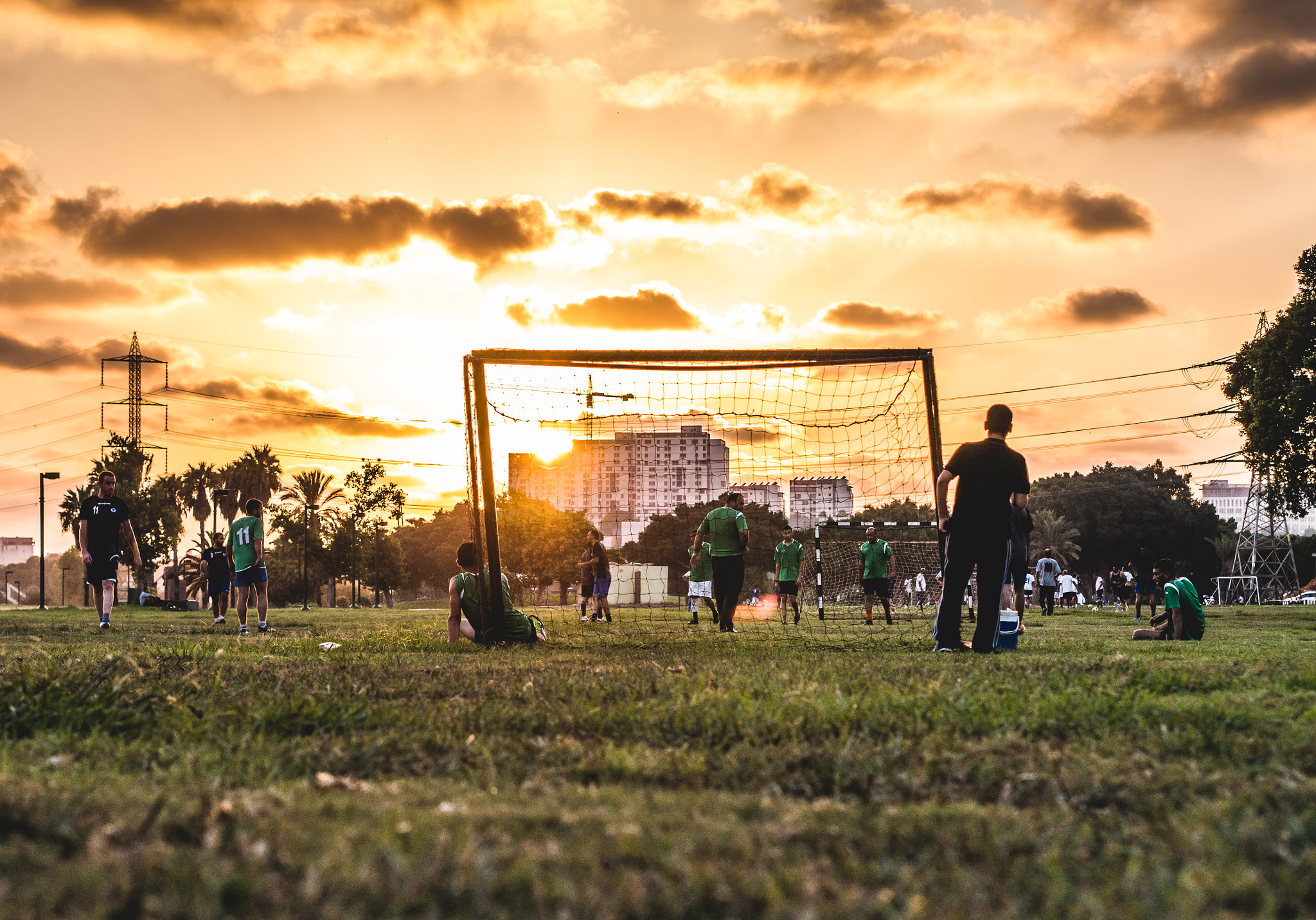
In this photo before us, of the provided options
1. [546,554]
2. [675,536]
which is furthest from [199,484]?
[675,536]

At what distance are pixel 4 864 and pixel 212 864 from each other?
518 mm

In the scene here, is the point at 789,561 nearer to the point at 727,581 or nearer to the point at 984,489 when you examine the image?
the point at 727,581

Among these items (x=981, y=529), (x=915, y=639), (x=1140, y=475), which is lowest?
(x=915, y=639)

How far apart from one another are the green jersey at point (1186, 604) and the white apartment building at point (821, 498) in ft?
17.4

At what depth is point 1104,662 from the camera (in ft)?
23.8

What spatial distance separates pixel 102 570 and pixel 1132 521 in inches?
3211

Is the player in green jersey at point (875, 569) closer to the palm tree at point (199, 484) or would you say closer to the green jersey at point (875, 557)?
the green jersey at point (875, 557)

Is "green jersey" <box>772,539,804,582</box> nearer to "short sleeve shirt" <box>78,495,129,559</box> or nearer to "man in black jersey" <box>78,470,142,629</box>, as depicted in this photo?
"man in black jersey" <box>78,470,142,629</box>

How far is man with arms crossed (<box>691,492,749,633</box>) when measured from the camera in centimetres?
1378

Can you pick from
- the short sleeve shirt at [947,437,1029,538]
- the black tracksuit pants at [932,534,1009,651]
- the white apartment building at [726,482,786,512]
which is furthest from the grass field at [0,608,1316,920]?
the white apartment building at [726,482,786,512]

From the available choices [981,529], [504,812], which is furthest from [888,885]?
[981,529]

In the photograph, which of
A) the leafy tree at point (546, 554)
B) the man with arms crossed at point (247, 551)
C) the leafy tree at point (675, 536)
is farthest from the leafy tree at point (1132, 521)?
the man with arms crossed at point (247, 551)

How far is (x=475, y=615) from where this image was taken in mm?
10602

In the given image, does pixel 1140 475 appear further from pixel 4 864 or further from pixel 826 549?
pixel 4 864
